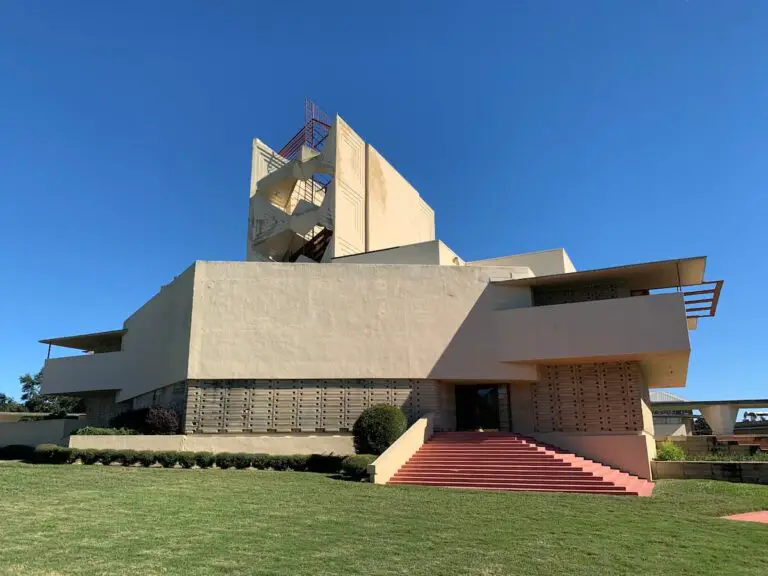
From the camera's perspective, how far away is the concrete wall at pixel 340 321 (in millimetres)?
19938

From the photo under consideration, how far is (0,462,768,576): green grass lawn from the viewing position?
679 cm

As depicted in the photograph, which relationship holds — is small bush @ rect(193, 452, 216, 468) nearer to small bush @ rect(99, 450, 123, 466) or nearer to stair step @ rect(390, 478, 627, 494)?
small bush @ rect(99, 450, 123, 466)

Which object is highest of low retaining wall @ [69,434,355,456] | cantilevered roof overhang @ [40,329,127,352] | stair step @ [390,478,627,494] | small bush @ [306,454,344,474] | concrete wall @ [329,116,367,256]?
concrete wall @ [329,116,367,256]

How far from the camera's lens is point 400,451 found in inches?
625

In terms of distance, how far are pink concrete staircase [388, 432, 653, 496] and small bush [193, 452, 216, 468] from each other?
Answer: 5680mm

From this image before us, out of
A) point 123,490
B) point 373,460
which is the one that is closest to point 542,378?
point 373,460

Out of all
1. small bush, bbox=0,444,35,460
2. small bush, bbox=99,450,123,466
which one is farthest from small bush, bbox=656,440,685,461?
small bush, bbox=0,444,35,460

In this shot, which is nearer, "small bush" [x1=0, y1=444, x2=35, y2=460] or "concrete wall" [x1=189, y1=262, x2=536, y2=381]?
"concrete wall" [x1=189, y1=262, x2=536, y2=381]

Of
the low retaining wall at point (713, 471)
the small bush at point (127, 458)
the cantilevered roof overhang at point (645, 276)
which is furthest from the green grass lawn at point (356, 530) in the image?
the cantilevered roof overhang at point (645, 276)

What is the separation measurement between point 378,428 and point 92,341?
2368 centimetres

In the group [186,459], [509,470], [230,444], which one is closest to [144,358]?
[230,444]

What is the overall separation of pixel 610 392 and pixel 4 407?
200 ft

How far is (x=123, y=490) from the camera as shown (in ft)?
39.7

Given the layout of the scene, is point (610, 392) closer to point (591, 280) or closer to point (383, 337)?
point (591, 280)
